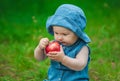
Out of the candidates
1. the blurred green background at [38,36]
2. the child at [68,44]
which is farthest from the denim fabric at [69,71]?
the blurred green background at [38,36]

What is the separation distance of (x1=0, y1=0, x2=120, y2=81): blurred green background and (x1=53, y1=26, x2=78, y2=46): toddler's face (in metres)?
1.24

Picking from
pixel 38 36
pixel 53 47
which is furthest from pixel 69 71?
pixel 38 36

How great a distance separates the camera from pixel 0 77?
5.75 m

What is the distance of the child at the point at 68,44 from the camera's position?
178 inches

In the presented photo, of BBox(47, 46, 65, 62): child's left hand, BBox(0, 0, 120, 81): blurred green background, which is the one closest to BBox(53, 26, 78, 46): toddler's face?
BBox(47, 46, 65, 62): child's left hand

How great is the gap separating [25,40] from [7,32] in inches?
23.3

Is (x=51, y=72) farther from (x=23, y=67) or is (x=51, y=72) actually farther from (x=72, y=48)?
(x=23, y=67)

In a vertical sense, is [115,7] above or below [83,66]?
below

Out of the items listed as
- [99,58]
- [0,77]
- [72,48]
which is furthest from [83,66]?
[99,58]

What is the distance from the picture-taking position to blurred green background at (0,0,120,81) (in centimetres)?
606

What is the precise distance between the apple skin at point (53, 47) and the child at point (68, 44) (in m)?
0.04

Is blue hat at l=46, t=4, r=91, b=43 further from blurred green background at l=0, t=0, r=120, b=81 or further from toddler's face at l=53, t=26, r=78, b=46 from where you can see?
blurred green background at l=0, t=0, r=120, b=81

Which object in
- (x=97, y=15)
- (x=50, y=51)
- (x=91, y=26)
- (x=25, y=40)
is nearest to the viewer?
(x=50, y=51)

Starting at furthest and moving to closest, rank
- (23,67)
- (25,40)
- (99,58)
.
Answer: (25,40) → (99,58) → (23,67)
